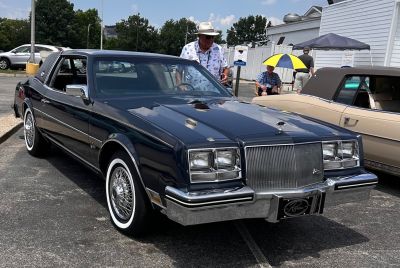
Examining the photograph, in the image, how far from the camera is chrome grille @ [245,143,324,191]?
10.7 ft

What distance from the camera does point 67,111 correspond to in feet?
16.0

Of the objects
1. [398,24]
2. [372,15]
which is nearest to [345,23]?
[372,15]

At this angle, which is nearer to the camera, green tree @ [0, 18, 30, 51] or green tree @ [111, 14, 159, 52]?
green tree @ [111, 14, 159, 52]

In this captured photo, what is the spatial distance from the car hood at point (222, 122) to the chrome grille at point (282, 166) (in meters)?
0.07

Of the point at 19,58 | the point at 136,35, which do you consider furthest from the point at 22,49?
the point at 136,35

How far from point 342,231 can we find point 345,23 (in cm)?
1493

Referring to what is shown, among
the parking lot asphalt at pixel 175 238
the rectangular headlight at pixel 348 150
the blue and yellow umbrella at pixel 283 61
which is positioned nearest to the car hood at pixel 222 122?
the rectangular headlight at pixel 348 150

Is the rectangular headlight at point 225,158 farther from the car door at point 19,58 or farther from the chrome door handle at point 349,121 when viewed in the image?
the car door at point 19,58

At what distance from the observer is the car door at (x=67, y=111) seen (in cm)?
454

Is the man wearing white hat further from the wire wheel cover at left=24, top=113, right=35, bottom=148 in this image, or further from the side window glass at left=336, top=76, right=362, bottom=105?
the wire wheel cover at left=24, top=113, right=35, bottom=148

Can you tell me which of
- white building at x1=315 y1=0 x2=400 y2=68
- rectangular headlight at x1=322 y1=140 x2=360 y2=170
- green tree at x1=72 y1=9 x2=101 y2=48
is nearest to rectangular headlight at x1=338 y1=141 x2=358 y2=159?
Result: rectangular headlight at x1=322 y1=140 x2=360 y2=170

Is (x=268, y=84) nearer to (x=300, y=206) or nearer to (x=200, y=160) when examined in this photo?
(x=300, y=206)

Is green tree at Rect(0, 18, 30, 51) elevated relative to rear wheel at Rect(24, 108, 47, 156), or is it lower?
elevated

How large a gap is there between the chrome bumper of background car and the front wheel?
0.42 m
